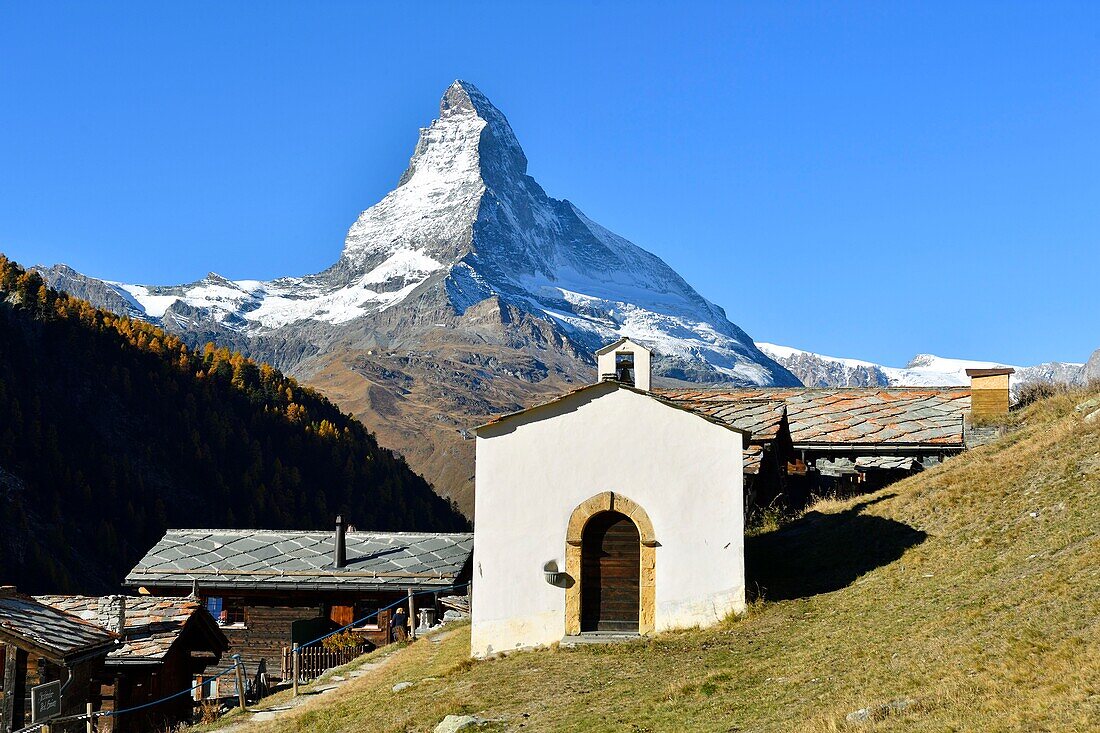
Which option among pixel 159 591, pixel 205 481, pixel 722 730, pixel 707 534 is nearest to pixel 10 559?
pixel 205 481

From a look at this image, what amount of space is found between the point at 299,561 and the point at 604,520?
1551 cm

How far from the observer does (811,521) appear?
28141 millimetres

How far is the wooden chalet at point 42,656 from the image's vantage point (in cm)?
2164

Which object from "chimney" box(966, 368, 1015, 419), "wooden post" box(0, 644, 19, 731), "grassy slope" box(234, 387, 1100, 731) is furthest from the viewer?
"chimney" box(966, 368, 1015, 419)

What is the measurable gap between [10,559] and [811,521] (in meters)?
82.8

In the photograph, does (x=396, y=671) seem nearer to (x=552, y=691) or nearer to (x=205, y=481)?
(x=552, y=691)

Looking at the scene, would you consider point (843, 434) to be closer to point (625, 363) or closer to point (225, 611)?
point (625, 363)

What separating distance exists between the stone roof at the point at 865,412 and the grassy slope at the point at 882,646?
6360mm

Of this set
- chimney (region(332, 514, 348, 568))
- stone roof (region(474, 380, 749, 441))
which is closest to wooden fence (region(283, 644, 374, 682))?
chimney (region(332, 514, 348, 568))

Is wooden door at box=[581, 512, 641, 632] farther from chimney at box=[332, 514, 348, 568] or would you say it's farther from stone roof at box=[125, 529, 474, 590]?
chimney at box=[332, 514, 348, 568]

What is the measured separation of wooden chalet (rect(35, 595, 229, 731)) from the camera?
1030 inches

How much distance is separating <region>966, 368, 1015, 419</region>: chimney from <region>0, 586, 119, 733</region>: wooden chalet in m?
23.9

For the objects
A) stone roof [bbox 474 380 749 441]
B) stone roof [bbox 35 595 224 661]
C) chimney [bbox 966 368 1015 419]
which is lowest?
stone roof [bbox 35 595 224 661]

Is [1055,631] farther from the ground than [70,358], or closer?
closer
